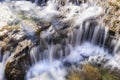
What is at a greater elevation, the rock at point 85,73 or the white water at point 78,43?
the white water at point 78,43

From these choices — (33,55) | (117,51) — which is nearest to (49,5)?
(33,55)

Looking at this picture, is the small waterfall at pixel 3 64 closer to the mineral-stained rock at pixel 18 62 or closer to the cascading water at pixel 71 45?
the cascading water at pixel 71 45

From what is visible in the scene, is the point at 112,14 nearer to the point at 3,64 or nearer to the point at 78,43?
the point at 78,43

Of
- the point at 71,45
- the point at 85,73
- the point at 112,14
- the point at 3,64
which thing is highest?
the point at 112,14

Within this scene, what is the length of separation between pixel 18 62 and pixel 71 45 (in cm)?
162

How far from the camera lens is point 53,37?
7.14 meters

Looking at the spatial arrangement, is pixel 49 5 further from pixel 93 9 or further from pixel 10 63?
pixel 10 63

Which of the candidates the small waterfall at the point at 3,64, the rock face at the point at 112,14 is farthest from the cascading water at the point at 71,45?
the rock face at the point at 112,14

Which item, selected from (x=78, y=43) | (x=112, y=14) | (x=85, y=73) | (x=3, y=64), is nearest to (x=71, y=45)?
(x=78, y=43)

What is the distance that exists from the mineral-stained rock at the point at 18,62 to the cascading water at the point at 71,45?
0.16m

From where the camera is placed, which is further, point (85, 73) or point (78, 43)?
point (78, 43)

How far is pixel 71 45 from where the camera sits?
7.25 metres

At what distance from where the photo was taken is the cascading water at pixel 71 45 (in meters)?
6.83

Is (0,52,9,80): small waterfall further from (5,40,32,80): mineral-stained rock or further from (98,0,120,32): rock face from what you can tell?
(98,0,120,32): rock face
